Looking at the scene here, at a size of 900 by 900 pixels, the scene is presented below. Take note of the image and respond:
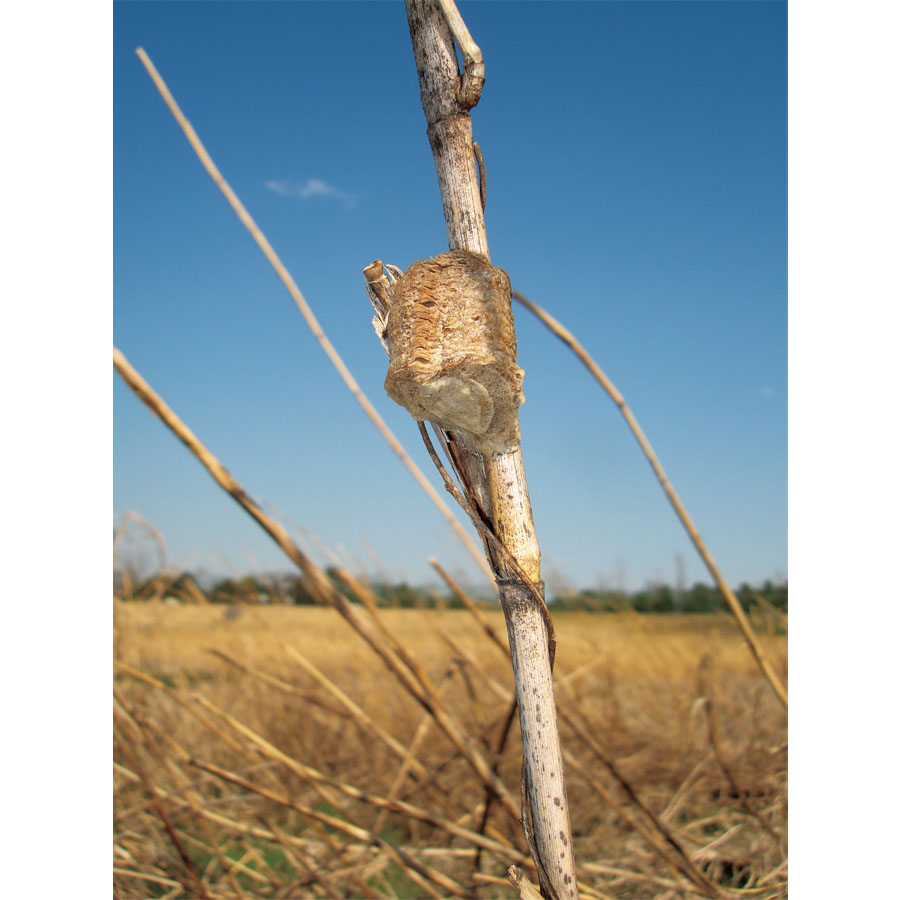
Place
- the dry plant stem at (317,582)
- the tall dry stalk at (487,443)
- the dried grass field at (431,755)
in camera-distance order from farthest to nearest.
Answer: the dried grass field at (431,755), the dry plant stem at (317,582), the tall dry stalk at (487,443)

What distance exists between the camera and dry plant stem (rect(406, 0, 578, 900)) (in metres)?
0.19

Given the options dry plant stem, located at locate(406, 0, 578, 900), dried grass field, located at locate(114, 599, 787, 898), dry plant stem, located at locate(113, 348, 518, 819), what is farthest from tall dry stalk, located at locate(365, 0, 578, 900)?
dried grass field, located at locate(114, 599, 787, 898)

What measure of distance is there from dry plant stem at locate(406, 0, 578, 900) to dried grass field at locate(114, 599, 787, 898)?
0.36 metres

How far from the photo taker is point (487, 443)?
189 millimetres

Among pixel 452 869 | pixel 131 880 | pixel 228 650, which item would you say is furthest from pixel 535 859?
pixel 228 650

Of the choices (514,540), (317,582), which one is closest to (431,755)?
(317,582)

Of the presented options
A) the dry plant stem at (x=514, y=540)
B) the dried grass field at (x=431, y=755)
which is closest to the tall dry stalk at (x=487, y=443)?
the dry plant stem at (x=514, y=540)

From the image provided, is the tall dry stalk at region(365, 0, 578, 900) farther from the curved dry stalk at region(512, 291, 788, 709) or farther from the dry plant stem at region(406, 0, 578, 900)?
the curved dry stalk at region(512, 291, 788, 709)

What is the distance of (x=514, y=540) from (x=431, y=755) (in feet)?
3.66

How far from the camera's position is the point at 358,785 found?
112 centimetres

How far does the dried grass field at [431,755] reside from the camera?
27.0 inches

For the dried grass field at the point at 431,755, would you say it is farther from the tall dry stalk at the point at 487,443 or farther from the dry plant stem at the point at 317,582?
the tall dry stalk at the point at 487,443

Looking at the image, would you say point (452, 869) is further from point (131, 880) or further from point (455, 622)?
point (455, 622)

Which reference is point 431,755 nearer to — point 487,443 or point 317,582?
point 317,582
